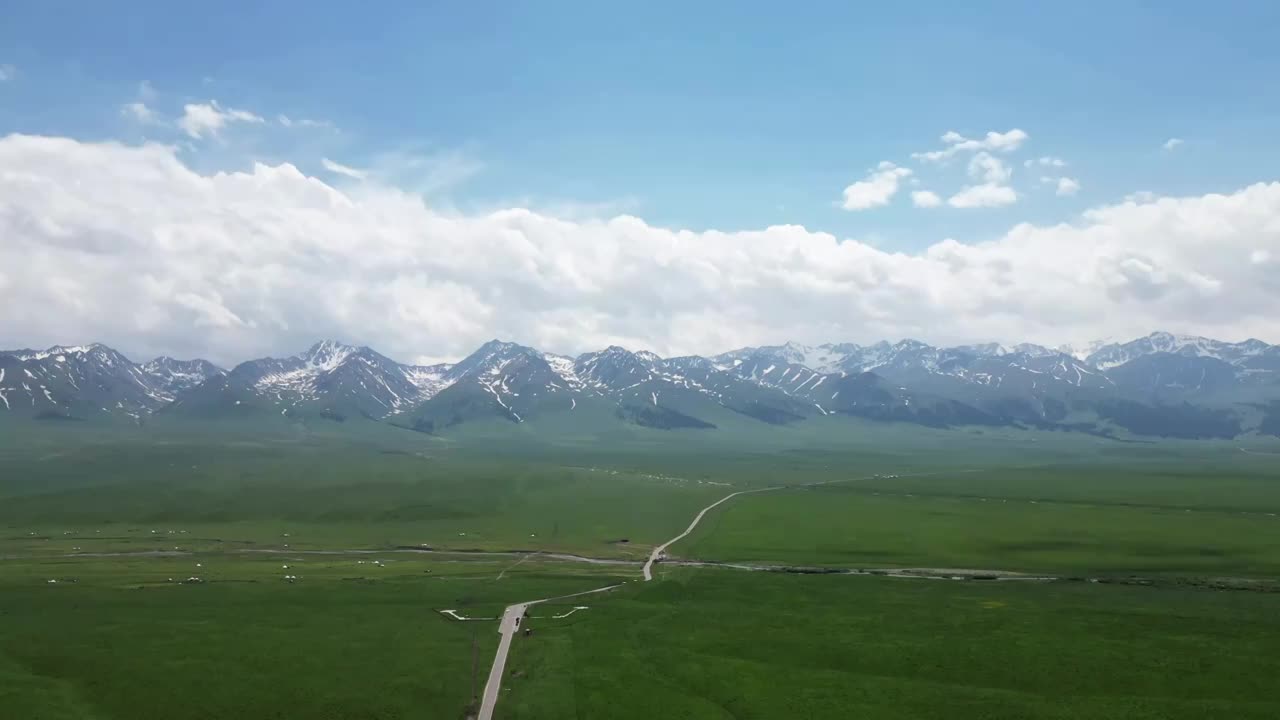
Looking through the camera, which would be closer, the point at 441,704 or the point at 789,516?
the point at 441,704

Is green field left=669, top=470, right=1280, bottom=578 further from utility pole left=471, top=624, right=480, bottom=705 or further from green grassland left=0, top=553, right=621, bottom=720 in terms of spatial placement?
utility pole left=471, top=624, right=480, bottom=705

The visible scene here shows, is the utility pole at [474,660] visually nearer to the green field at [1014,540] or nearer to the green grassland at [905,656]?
the green grassland at [905,656]

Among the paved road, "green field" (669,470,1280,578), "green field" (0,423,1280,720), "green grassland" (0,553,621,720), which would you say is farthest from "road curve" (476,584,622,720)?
"green field" (669,470,1280,578)

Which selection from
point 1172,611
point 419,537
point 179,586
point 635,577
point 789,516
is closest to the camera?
point 1172,611

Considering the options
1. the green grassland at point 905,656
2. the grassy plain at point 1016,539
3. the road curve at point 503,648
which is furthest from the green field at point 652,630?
the road curve at point 503,648

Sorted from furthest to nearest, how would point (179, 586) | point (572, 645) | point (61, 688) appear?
1. point (179, 586)
2. point (572, 645)
3. point (61, 688)

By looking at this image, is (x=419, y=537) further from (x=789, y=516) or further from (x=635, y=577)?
(x=789, y=516)

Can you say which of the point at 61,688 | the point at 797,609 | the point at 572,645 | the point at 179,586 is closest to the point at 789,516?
the point at 797,609

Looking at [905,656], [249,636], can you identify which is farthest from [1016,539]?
[249,636]
